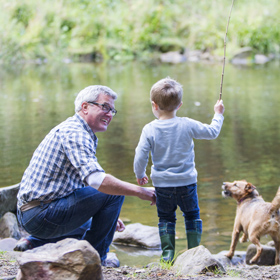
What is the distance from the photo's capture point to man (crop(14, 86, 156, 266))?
293cm

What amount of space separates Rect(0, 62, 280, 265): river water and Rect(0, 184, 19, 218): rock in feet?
3.60

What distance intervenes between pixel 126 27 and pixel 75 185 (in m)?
26.0

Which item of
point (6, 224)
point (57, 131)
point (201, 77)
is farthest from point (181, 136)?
point (201, 77)

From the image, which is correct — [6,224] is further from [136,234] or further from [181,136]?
[181,136]

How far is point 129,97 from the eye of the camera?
13336 millimetres

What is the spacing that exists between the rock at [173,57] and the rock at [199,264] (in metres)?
22.4

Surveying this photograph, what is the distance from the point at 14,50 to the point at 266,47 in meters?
12.6

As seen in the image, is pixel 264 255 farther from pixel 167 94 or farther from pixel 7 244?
pixel 7 244

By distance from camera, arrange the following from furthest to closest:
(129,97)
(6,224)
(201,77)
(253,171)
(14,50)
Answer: (14,50) → (201,77) → (129,97) → (253,171) → (6,224)

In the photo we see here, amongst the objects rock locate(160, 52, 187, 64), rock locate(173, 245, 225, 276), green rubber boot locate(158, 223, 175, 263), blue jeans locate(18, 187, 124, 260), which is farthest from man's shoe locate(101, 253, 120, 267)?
rock locate(160, 52, 187, 64)

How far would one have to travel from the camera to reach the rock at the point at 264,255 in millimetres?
4137

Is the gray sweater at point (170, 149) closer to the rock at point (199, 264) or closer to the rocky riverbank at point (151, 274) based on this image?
the rock at point (199, 264)

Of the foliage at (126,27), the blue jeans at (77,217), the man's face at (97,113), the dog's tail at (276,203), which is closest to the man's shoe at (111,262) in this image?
the blue jeans at (77,217)

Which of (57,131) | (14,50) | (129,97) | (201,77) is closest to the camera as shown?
(57,131)
